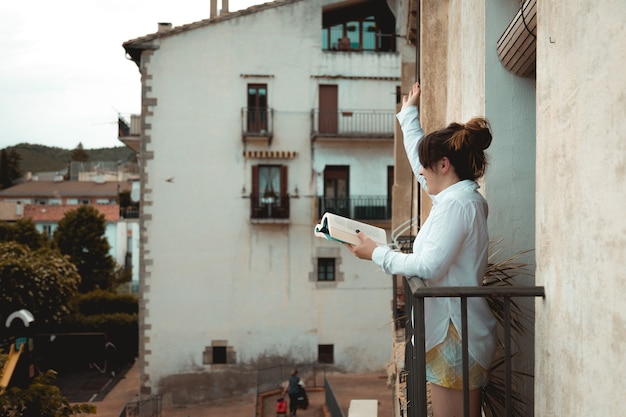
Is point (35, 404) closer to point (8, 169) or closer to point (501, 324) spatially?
point (501, 324)

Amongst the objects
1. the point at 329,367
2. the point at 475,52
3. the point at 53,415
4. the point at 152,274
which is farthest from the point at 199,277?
the point at 475,52

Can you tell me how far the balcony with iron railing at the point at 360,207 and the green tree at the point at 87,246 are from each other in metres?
20.5

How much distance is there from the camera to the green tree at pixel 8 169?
82.7m

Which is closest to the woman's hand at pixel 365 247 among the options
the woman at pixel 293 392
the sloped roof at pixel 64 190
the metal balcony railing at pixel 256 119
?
the woman at pixel 293 392

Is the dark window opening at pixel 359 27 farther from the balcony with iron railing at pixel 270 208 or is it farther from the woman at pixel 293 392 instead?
the woman at pixel 293 392

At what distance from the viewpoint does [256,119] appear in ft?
67.4

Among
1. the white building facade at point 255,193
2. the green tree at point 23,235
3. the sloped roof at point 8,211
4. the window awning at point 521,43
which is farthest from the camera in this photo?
the sloped roof at point 8,211

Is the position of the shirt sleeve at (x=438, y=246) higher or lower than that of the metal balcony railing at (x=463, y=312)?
higher

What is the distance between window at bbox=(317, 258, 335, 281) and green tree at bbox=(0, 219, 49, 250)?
2142cm

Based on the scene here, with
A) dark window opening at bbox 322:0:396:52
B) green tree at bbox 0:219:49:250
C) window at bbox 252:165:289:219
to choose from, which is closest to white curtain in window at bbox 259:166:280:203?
window at bbox 252:165:289:219

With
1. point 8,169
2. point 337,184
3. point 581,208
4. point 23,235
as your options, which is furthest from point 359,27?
point 8,169

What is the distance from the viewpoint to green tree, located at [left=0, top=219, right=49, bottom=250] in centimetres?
3800

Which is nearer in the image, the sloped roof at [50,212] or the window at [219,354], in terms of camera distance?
the window at [219,354]

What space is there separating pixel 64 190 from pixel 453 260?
247 feet
